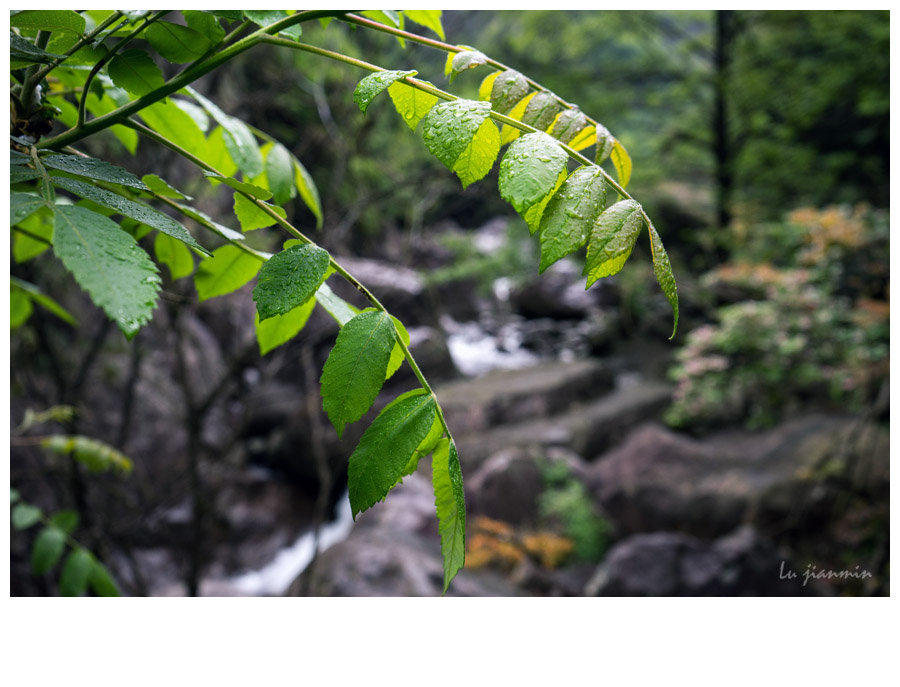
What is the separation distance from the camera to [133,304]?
9.4 inches

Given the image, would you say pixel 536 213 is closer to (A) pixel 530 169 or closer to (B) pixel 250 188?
(A) pixel 530 169

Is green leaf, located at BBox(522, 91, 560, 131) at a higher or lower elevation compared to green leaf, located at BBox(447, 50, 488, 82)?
lower

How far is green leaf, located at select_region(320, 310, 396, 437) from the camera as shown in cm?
29

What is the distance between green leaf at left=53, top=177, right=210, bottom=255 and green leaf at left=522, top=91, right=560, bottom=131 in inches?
8.2

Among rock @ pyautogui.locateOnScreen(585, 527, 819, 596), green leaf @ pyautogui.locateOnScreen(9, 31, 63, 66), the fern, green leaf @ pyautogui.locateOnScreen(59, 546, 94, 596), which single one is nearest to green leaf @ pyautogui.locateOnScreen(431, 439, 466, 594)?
the fern

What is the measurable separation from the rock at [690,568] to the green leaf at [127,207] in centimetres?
209

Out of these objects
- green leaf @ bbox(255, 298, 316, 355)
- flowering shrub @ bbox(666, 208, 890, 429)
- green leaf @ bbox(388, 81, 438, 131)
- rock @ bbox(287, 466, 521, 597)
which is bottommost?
rock @ bbox(287, 466, 521, 597)

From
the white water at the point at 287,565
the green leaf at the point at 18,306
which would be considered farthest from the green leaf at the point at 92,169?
the white water at the point at 287,565

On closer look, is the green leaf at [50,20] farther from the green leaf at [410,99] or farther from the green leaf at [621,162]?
the green leaf at [621,162]

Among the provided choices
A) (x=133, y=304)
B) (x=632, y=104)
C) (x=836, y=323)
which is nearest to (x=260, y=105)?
(x=133, y=304)

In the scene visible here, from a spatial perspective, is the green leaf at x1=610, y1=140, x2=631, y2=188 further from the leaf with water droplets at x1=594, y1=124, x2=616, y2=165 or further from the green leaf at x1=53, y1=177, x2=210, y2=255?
the green leaf at x1=53, y1=177, x2=210, y2=255
